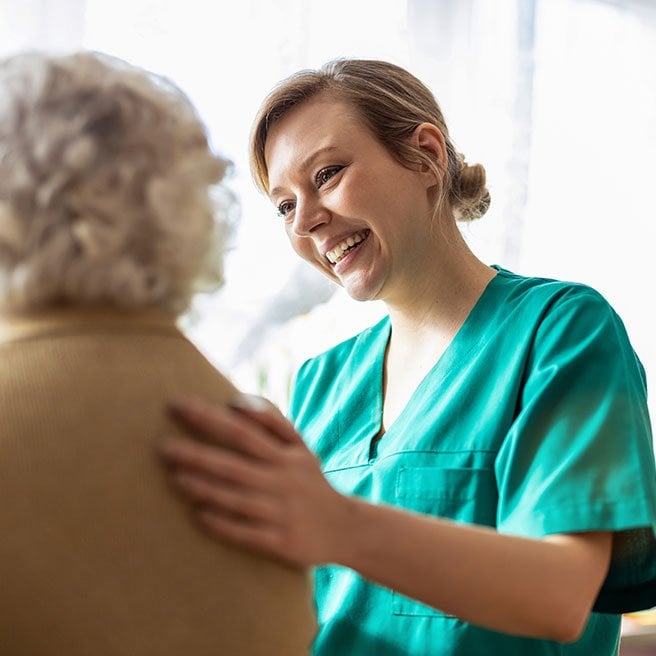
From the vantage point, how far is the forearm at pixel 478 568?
0.84 meters

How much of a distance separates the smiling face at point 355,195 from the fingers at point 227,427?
759mm

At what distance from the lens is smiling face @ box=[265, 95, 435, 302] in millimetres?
1484

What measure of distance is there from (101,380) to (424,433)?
695 millimetres

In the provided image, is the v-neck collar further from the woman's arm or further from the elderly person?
the elderly person

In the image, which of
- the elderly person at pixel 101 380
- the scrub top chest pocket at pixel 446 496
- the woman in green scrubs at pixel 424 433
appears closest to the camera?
the elderly person at pixel 101 380

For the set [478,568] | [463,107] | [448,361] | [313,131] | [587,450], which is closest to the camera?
[478,568]

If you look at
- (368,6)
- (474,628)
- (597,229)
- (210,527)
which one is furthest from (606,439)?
(597,229)

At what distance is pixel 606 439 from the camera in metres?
1.10

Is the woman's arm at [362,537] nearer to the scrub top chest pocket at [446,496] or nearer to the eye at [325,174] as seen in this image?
the scrub top chest pocket at [446,496]

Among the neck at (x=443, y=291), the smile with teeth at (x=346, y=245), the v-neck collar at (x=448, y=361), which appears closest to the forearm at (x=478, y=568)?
the v-neck collar at (x=448, y=361)

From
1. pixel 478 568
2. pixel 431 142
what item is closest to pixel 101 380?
pixel 478 568

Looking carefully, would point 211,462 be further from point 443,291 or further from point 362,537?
point 443,291

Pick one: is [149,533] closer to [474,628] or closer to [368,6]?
[474,628]

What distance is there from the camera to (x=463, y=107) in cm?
255
